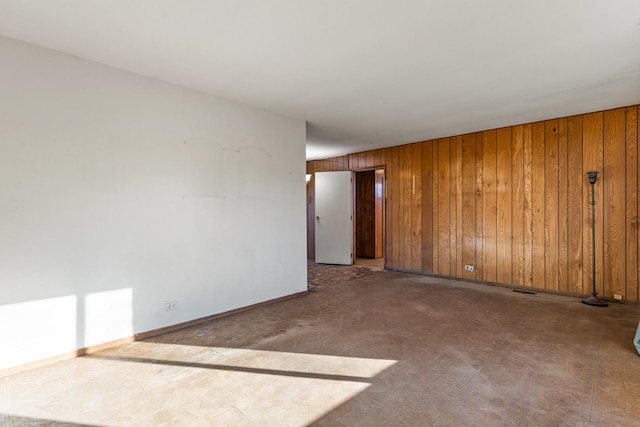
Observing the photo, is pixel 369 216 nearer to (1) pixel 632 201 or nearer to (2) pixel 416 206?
(2) pixel 416 206

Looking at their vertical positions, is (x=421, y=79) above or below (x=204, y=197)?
above

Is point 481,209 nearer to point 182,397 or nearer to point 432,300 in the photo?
point 432,300

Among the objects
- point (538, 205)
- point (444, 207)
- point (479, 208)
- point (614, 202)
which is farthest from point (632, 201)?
point (444, 207)

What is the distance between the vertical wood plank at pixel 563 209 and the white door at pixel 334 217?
12.3 ft

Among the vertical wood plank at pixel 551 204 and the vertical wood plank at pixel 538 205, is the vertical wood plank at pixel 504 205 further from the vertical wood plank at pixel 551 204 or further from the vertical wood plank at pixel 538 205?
the vertical wood plank at pixel 551 204

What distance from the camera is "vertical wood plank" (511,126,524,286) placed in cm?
487

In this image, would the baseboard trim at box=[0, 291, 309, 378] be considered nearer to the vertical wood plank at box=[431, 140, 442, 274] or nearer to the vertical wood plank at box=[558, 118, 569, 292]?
the vertical wood plank at box=[431, 140, 442, 274]

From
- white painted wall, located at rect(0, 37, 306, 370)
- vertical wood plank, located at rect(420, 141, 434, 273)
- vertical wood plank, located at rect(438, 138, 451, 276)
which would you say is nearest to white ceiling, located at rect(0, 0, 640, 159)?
white painted wall, located at rect(0, 37, 306, 370)

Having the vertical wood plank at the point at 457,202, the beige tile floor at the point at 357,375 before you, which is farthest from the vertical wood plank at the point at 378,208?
the beige tile floor at the point at 357,375

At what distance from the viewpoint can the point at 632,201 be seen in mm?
4027

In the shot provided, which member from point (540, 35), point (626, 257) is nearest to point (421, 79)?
point (540, 35)

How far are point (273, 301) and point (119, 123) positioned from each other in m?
2.69

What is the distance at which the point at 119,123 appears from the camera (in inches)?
116

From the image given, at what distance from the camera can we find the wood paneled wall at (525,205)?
13.5ft
